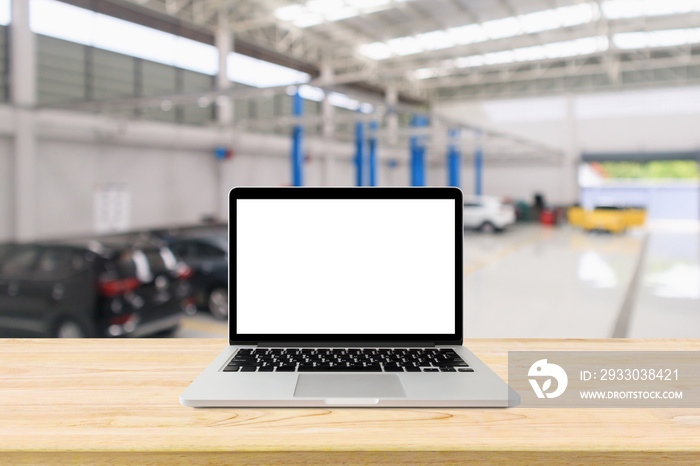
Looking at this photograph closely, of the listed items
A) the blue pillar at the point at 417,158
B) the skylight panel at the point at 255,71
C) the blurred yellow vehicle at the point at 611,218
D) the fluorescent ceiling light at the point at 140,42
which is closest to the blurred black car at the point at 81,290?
the fluorescent ceiling light at the point at 140,42

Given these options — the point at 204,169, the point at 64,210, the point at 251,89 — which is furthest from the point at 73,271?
the point at 204,169

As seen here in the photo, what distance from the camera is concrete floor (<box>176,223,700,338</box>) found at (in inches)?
196

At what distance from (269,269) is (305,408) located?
17.6 inches

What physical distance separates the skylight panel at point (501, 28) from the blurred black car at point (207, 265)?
37.5 ft

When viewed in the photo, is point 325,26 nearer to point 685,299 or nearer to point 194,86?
point 194,86

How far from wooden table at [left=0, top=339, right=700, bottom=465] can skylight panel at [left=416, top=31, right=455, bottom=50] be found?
54.6 ft

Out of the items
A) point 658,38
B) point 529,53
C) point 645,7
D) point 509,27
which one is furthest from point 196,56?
point 658,38

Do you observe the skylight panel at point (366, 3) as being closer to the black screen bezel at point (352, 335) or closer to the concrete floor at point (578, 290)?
the concrete floor at point (578, 290)

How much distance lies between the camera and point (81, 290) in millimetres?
4699

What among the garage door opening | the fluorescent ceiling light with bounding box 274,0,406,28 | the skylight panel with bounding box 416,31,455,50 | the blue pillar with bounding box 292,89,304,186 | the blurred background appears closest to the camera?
the blurred background

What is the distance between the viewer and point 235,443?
0.92 metres

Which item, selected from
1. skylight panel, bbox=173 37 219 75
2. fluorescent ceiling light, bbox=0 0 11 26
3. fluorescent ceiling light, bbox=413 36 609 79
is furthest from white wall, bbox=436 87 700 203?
fluorescent ceiling light, bbox=0 0 11 26

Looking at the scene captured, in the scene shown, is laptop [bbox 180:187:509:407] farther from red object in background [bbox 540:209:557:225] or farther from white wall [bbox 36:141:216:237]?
red object in background [bbox 540:209:557:225]

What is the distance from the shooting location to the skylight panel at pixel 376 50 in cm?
1788
